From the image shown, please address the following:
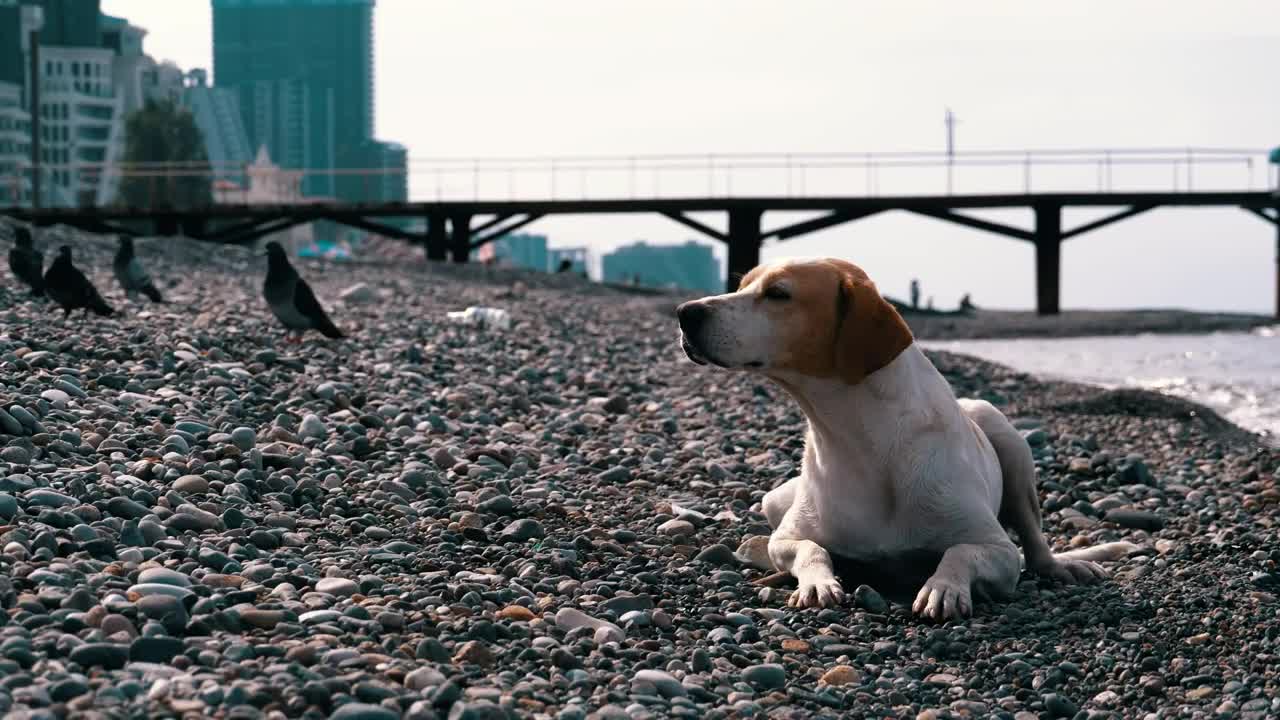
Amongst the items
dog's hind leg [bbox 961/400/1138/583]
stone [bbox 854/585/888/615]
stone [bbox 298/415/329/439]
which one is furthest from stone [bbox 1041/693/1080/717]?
stone [bbox 298/415/329/439]

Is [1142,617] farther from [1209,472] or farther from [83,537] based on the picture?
[1209,472]

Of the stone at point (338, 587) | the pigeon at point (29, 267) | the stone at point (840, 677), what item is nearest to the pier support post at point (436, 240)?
the pigeon at point (29, 267)

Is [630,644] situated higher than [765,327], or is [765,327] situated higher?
[765,327]

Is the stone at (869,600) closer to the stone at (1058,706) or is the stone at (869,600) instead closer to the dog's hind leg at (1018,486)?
the stone at (1058,706)

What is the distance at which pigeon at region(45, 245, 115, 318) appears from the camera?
10.8m

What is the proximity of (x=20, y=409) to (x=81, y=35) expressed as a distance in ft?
347

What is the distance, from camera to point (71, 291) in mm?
10883

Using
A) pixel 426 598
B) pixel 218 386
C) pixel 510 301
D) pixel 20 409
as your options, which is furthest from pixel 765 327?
pixel 510 301

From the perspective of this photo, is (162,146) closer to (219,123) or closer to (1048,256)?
(1048,256)

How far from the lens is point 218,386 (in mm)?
7145

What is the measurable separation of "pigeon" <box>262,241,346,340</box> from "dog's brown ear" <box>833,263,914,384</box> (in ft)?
22.7

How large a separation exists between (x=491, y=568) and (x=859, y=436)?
1.23 meters

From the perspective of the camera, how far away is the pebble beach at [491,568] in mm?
3184

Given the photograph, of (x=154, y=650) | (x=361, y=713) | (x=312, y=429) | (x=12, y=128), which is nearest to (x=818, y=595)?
(x=361, y=713)
